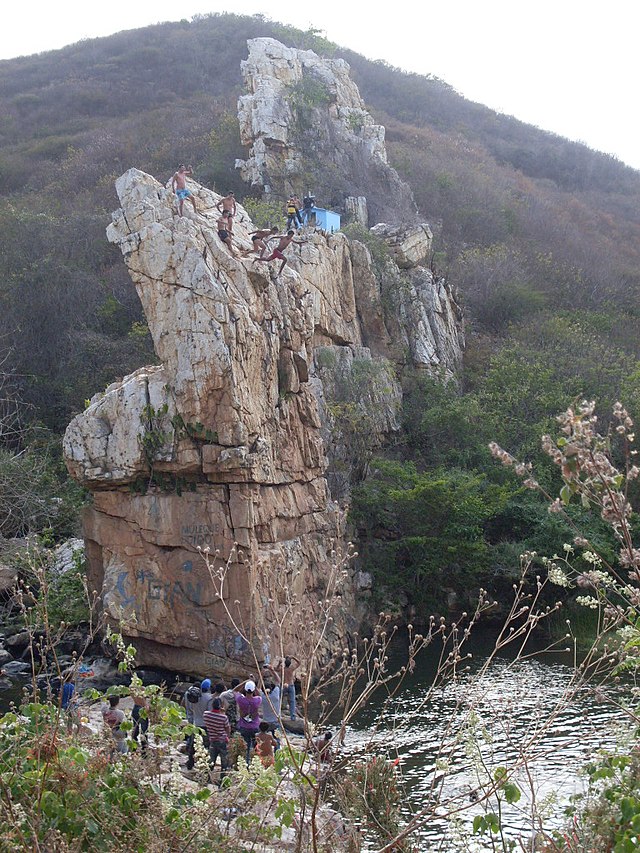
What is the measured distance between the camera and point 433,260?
34.0 m

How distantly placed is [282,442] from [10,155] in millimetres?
38079

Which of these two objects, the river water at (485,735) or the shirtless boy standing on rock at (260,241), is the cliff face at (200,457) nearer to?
the shirtless boy standing on rock at (260,241)

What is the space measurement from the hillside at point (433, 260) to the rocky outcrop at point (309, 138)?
767mm

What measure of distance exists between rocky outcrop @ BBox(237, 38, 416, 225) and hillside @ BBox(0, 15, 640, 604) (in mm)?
767

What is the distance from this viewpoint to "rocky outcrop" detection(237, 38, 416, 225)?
113 feet

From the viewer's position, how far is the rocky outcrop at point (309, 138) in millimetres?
34312

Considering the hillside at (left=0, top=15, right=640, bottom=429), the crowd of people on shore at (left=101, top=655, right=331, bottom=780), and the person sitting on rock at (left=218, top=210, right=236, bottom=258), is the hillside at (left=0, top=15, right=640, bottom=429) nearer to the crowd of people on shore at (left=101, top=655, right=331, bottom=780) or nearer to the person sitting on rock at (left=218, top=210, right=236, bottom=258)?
the person sitting on rock at (left=218, top=210, right=236, bottom=258)

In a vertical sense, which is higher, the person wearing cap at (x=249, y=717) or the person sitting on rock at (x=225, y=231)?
the person sitting on rock at (x=225, y=231)

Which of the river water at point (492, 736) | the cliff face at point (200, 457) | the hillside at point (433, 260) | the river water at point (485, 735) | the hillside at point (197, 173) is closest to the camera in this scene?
the river water at point (485, 735)

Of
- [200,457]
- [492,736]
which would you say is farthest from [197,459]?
[492,736]

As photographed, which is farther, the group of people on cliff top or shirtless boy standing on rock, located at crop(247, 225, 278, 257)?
shirtless boy standing on rock, located at crop(247, 225, 278, 257)

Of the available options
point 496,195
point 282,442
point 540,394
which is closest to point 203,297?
point 282,442

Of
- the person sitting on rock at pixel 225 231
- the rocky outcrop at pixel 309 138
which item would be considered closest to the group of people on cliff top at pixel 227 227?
the person sitting on rock at pixel 225 231

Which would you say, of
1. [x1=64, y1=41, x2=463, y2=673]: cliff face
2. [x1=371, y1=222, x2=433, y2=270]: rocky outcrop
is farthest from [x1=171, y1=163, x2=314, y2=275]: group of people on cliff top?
[x1=371, y1=222, x2=433, y2=270]: rocky outcrop
